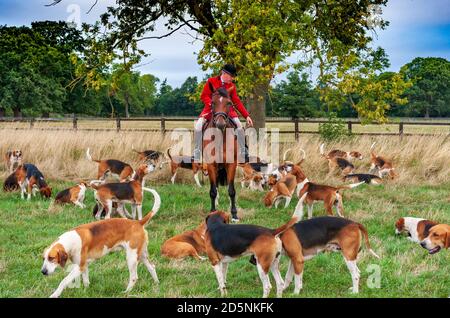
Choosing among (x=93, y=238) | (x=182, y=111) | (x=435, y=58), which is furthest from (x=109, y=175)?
(x=182, y=111)

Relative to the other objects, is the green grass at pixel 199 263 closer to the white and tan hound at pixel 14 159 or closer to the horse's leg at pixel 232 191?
the horse's leg at pixel 232 191

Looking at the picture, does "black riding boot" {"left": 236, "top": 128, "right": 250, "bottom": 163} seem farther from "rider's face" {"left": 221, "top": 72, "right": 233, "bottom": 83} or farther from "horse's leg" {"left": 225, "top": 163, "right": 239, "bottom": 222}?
"rider's face" {"left": 221, "top": 72, "right": 233, "bottom": 83}

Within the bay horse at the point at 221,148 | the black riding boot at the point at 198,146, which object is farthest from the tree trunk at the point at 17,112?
the bay horse at the point at 221,148

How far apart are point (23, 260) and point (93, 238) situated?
163 centimetres

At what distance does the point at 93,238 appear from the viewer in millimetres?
5008

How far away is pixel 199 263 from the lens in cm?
600

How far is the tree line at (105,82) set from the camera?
13.5 m

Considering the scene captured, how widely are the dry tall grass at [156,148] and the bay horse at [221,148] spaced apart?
3.22 m

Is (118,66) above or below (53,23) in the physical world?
below

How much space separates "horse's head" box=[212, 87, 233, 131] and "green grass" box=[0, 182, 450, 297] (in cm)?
152

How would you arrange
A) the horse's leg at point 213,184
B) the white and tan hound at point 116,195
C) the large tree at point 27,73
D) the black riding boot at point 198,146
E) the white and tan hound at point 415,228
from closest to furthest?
the white and tan hound at point 415,228
the white and tan hound at point 116,195
the horse's leg at point 213,184
the black riding boot at point 198,146
the large tree at point 27,73

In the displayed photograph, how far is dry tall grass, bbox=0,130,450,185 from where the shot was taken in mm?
12844
